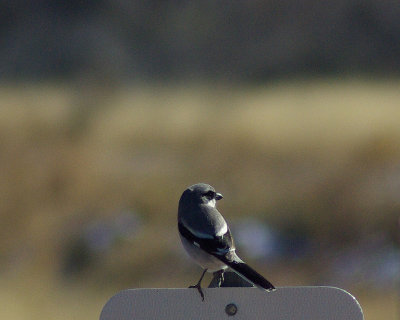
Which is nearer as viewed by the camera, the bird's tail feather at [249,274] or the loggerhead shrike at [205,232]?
the bird's tail feather at [249,274]

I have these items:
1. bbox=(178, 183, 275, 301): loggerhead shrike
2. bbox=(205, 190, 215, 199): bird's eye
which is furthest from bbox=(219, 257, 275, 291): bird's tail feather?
bbox=(205, 190, 215, 199): bird's eye

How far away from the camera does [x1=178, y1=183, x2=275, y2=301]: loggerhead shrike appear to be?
3.92 feet

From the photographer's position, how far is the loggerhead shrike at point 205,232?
1193mm

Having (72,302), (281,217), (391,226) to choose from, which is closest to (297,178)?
(281,217)

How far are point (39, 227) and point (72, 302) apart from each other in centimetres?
25

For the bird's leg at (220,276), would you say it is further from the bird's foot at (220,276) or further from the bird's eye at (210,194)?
the bird's eye at (210,194)

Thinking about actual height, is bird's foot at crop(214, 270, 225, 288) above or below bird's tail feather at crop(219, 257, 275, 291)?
below

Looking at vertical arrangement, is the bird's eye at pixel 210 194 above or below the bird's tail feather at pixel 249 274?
below

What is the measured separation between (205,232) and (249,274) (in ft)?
0.81

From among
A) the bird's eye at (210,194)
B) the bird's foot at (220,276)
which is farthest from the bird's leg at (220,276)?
the bird's eye at (210,194)

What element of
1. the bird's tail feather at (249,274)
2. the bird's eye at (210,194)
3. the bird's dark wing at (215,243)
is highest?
the bird's tail feather at (249,274)

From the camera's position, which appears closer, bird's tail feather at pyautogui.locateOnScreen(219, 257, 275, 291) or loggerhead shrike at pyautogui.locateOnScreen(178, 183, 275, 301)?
bird's tail feather at pyautogui.locateOnScreen(219, 257, 275, 291)

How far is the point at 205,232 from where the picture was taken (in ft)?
4.07

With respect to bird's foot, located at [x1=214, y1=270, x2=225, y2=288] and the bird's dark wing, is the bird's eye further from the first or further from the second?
bird's foot, located at [x1=214, y1=270, x2=225, y2=288]
